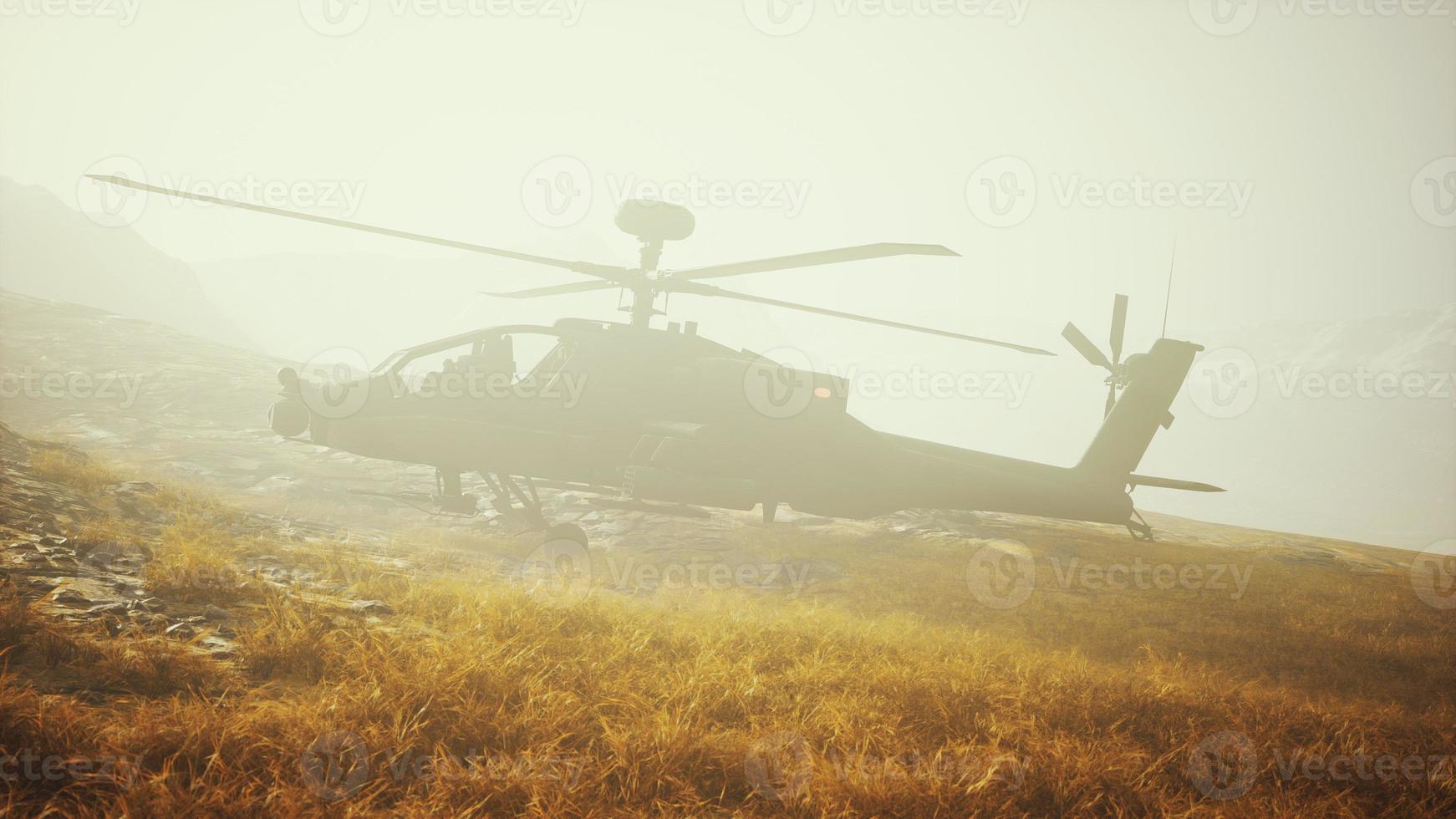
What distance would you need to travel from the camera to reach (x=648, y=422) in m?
8.49

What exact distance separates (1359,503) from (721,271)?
277677 mm

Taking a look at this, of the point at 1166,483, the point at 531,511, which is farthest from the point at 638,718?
the point at 1166,483

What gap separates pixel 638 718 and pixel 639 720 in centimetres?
6

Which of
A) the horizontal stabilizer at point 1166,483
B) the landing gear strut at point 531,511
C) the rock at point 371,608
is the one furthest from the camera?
the landing gear strut at point 531,511

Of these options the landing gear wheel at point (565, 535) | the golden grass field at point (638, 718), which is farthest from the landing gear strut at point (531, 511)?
the golden grass field at point (638, 718)

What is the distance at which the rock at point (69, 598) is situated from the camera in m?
3.94

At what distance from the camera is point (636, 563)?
11789 millimetres

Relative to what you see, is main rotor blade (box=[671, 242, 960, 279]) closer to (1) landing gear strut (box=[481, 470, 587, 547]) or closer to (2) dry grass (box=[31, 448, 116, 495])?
(1) landing gear strut (box=[481, 470, 587, 547])

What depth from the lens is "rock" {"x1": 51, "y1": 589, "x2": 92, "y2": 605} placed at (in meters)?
3.94

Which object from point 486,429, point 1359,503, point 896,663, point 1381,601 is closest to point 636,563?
point 486,429

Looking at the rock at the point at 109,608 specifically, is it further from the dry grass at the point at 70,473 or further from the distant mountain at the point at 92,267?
the distant mountain at the point at 92,267

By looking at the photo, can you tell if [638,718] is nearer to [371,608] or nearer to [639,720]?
[639,720]

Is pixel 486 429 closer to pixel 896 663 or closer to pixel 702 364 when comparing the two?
pixel 702 364

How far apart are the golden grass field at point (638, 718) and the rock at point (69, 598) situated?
1.38 feet
